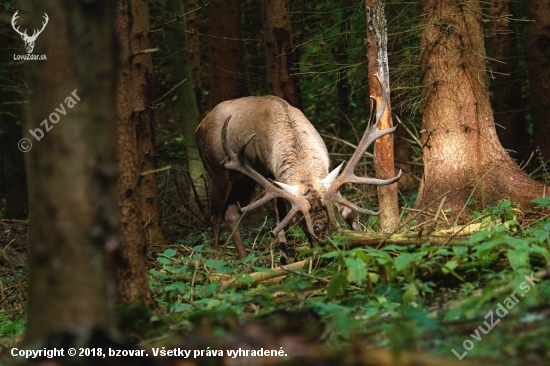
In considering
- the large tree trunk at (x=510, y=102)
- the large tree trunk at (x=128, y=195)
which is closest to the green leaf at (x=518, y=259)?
the large tree trunk at (x=128, y=195)

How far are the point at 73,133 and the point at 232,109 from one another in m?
6.32

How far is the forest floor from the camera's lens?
349 centimetres

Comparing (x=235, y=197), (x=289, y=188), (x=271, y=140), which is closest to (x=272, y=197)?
(x=289, y=188)

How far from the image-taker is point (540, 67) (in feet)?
40.4

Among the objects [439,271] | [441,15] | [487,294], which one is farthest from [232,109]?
[487,294]

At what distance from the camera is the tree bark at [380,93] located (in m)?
8.03

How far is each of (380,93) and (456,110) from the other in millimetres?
939

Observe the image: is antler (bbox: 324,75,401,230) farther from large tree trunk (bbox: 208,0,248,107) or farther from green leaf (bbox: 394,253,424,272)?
large tree trunk (bbox: 208,0,248,107)

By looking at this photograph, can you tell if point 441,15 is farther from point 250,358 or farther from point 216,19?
point 250,358

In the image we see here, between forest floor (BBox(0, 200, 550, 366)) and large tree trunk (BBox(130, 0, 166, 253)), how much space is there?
2.27 m

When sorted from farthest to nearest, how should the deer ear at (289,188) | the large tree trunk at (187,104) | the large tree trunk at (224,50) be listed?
the large tree trunk at (187,104) → the large tree trunk at (224,50) → the deer ear at (289,188)

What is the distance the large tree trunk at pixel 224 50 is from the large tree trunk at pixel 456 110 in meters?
4.67

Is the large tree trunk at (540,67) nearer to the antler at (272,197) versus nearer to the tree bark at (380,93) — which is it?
the tree bark at (380,93)

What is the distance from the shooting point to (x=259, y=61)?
17.6 metres
